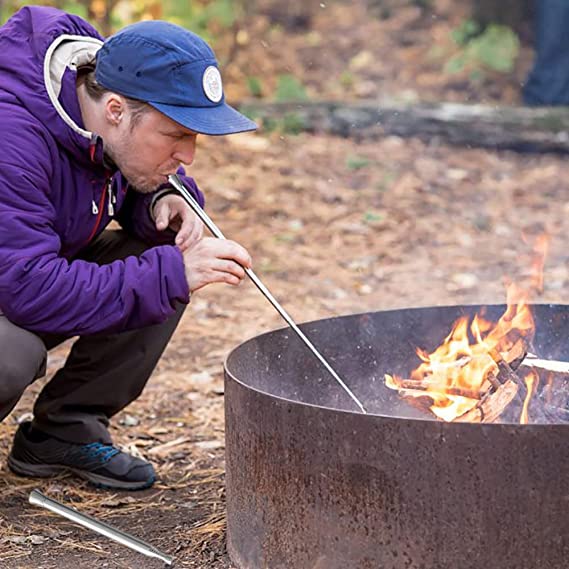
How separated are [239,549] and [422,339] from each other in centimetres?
94

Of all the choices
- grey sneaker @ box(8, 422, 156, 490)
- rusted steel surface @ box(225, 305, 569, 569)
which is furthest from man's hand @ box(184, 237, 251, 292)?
grey sneaker @ box(8, 422, 156, 490)

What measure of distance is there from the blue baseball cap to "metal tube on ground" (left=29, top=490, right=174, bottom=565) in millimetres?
1144

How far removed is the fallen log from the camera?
26.1 ft

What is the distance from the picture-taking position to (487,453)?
2365 millimetres

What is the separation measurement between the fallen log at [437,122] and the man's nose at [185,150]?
497 cm

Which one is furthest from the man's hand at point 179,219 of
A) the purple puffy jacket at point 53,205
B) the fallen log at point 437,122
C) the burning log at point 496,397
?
the fallen log at point 437,122

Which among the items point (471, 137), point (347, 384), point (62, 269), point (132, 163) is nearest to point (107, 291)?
point (62, 269)

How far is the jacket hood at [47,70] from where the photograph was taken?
294cm

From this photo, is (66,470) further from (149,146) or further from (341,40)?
(341,40)

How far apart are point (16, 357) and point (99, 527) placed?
56 centimetres

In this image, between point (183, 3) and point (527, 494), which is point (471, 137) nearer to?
point (183, 3)

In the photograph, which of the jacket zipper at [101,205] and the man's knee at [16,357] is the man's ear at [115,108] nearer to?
the jacket zipper at [101,205]

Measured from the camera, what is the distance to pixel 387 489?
8.06ft

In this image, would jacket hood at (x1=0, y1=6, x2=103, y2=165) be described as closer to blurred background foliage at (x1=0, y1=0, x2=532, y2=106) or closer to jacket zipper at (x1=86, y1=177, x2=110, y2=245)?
jacket zipper at (x1=86, y1=177, x2=110, y2=245)
